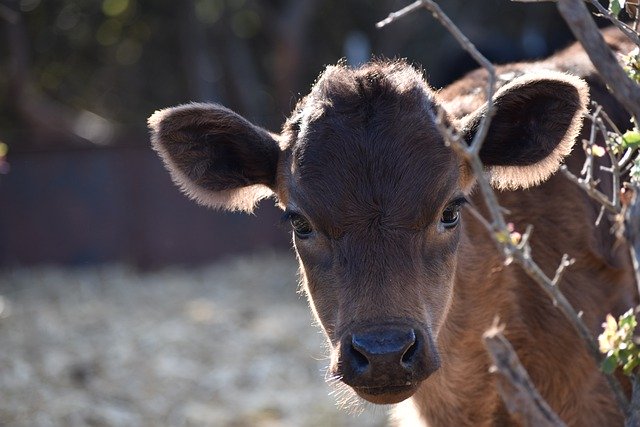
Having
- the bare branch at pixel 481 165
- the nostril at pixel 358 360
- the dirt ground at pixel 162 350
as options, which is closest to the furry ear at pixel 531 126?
the bare branch at pixel 481 165

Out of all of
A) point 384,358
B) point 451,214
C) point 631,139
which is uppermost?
point 631,139

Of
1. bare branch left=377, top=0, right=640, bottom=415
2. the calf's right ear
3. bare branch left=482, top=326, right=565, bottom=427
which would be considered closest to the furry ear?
the calf's right ear

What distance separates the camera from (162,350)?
8195 millimetres

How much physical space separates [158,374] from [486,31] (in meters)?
7.21

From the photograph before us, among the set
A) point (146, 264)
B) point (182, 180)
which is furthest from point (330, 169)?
point (146, 264)

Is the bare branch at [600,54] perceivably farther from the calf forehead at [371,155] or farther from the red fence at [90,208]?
the red fence at [90,208]

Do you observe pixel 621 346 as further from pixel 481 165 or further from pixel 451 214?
pixel 451 214

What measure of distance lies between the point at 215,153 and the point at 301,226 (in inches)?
25.7

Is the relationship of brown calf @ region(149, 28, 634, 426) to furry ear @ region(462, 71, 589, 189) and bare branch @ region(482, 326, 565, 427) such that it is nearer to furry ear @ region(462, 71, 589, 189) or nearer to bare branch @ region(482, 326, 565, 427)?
furry ear @ region(462, 71, 589, 189)

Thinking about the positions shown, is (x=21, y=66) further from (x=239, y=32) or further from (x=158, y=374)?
(x=158, y=374)

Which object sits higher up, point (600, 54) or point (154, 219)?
point (600, 54)

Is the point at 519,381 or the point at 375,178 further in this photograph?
the point at 375,178

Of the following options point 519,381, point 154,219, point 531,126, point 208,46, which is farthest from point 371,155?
point 208,46

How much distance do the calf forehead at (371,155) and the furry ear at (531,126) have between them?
Result: 0.32 meters
